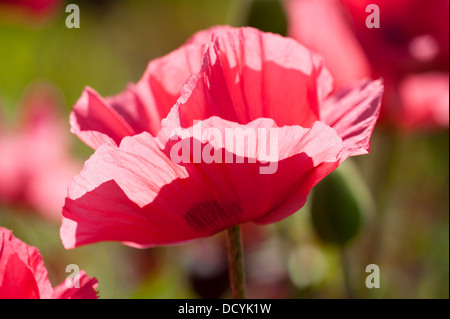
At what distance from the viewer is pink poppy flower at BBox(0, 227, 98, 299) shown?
349mm

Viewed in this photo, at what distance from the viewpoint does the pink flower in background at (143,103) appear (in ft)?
1.26

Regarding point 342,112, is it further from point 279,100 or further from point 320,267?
point 320,267

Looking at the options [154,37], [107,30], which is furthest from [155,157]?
[107,30]

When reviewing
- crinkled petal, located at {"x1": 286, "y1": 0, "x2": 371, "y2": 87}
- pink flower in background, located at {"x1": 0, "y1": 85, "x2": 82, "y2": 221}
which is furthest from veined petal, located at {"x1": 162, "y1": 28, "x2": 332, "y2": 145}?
pink flower in background, located at {"x1": 0, "y1": 85, "x2": 82, "y2": 221}

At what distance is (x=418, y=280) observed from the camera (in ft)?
2.79

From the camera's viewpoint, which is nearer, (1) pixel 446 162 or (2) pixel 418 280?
(2) pixel 418 280

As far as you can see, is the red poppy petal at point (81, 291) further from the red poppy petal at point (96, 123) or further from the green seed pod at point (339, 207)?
the green seed pod at point (339, 207)

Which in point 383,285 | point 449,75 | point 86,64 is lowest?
point 383,285

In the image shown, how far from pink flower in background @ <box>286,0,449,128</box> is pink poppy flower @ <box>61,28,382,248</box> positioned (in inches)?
9.1

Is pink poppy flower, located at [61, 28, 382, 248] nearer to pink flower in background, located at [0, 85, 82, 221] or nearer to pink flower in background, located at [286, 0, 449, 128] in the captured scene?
pink flower in background, located at [286, 0, 449, 128]

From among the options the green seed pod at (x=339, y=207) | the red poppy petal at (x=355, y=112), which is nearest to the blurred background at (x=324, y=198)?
the green seed pod at (x=339, y=207)

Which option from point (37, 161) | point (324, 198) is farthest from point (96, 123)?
point (37, 161)

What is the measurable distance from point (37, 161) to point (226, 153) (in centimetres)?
62

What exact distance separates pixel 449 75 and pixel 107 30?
1586 millimetres
